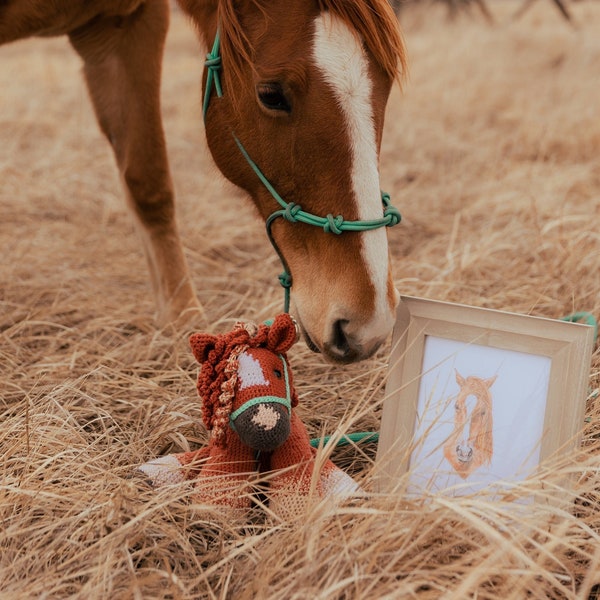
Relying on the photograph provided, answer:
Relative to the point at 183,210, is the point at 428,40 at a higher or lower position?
higher

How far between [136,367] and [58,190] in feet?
7.29

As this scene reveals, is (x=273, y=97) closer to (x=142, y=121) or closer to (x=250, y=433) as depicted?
(x=250, y=433)

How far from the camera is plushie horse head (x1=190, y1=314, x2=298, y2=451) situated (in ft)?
4.71

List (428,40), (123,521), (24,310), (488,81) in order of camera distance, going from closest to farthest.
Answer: (123,521)
(24,310)
(488,81)
(428,40)

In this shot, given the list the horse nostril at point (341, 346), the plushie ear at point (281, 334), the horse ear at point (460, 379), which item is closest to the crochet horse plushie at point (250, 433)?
the plushie ear at point (281, 334)

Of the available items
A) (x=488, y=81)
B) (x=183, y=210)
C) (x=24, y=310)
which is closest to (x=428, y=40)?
(x=488, y=81)

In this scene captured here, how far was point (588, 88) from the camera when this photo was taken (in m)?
6.01

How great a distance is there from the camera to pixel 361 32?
1534 mm

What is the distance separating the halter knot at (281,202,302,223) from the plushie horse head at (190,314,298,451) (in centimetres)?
22

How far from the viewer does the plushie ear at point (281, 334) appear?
5.09 ft

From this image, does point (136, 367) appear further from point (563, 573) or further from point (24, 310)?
point (563, 573)

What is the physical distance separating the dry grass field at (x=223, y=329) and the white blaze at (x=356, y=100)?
14.6 inches

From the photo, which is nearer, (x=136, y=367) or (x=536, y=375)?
(x=536, y=375)

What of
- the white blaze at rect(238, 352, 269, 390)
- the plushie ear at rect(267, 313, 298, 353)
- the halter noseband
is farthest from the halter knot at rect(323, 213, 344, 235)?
the white blaze at rect(238, 352, 269, 390)
